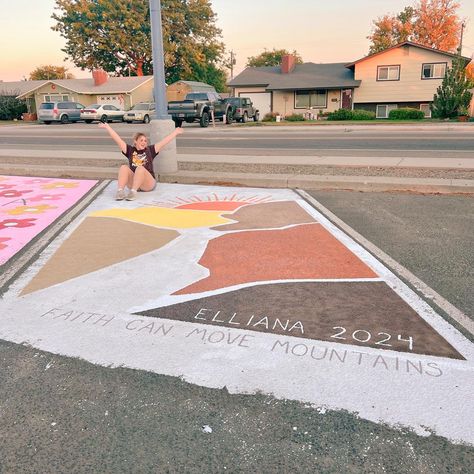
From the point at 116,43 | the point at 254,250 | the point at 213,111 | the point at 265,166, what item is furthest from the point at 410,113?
the point at 116,43

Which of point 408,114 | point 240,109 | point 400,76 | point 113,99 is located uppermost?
point 400,76

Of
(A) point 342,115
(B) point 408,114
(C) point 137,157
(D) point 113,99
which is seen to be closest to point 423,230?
(C) point 137,157

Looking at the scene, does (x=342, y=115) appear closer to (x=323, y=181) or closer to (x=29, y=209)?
(x=323, y=181)

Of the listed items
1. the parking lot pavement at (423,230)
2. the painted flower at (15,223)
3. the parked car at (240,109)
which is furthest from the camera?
the parked car at (240,109)

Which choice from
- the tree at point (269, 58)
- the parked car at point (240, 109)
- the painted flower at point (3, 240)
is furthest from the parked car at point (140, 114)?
the tree at point (269, 58)

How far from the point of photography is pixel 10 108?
4928 centimetres

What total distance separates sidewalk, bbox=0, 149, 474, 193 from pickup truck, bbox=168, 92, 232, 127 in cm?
1595

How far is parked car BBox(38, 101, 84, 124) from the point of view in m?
38.9

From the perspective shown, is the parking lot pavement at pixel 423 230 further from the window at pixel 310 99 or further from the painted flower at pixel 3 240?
the window at pixel 310 99

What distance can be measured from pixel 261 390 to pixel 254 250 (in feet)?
8.65

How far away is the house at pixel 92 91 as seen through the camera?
5041 centimetres

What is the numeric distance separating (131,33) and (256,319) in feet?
210

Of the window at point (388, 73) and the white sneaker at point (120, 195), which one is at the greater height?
the window at point (388, 73)

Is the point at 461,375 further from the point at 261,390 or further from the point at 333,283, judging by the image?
the point at 333,283
